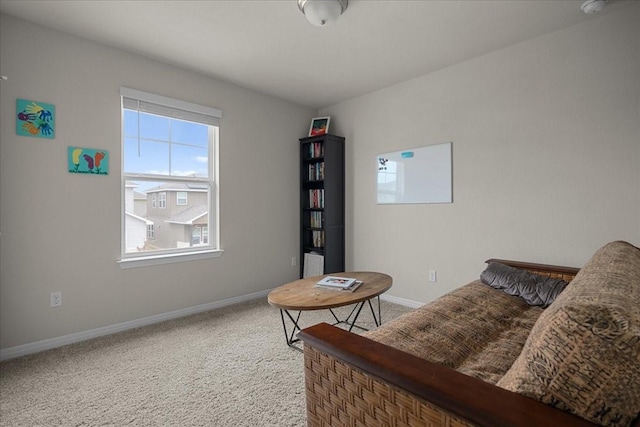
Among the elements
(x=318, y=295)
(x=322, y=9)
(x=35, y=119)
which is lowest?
(x=318, y=295)

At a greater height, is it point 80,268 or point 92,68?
point 92,68

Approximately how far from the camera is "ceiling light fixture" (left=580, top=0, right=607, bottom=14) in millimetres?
2025

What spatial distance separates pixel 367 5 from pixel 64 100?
7.97 feet

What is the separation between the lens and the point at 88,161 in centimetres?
254

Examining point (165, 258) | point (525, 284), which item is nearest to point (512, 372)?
point (525, 284)

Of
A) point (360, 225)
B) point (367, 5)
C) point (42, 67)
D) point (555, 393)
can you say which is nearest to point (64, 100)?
point (42, 67)

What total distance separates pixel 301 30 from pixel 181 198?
1.97 metres

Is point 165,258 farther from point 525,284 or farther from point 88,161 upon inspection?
point 525,284

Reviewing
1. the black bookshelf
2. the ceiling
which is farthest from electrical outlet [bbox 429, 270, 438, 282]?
the ceiling

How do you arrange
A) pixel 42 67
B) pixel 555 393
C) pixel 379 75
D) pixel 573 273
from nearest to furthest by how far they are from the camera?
pixel 555 393
pixel 573 273
pixel 42 67
pixel 379 75

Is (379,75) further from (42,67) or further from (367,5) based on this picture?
(42,67)

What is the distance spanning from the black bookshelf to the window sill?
1.23 metres

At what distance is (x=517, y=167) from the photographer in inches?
105

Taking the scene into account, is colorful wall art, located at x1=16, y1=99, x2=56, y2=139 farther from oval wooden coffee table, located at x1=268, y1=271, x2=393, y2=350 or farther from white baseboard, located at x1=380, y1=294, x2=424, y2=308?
white baseboard, located at x1=380, y1=294, x2=424, y2=308
